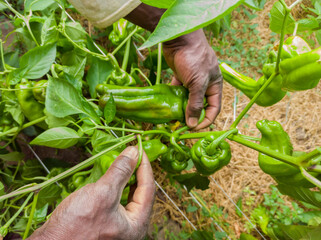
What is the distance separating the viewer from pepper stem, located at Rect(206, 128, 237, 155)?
719mm

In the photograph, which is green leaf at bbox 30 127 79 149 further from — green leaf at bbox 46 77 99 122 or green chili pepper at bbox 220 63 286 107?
green chili pepper at bbox 220 63 286 107

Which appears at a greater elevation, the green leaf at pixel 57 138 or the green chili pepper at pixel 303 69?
the green chili pepper at pixel 303 69

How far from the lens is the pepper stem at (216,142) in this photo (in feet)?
2.36

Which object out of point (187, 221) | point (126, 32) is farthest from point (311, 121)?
point (126, 32)

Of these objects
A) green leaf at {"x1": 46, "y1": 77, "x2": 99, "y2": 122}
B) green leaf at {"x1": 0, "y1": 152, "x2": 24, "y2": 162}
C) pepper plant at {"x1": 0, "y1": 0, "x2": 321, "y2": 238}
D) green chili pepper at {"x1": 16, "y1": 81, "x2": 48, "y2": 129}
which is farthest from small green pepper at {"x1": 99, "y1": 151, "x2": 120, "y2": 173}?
green leaf at {"x1": 0, "y1": 152, "x2": 24, "y2": 162}

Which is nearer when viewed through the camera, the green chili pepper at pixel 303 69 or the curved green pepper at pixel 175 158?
the green chili pepper at pixel 303 69

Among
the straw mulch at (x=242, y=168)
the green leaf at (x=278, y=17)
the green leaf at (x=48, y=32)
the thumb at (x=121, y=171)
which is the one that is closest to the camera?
the thumb at (x=121, y=171)

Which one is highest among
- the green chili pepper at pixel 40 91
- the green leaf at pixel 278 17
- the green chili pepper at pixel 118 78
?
the green leaf at pixel 278 17

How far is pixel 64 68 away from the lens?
996 mm

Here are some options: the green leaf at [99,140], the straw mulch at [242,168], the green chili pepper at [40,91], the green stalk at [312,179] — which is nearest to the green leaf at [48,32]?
the green chili pepper at [40,91]

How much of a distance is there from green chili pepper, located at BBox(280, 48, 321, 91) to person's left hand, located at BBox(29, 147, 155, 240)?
399mm

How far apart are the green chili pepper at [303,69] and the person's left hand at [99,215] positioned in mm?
399

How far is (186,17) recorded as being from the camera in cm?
32

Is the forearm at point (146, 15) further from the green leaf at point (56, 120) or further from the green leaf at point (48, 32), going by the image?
the green leaf at point (56, 120)
